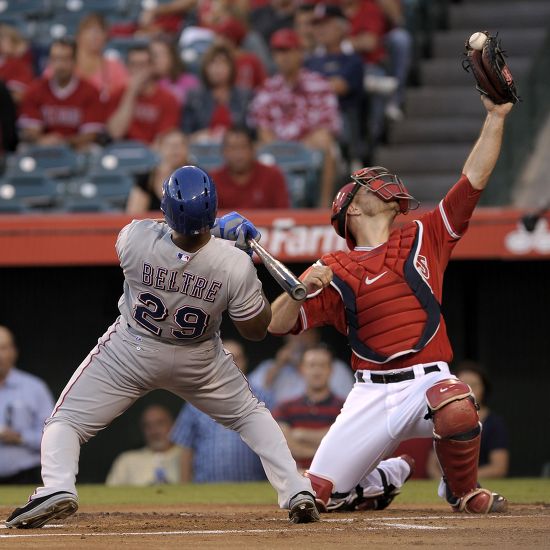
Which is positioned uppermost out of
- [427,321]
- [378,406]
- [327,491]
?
[427,321]

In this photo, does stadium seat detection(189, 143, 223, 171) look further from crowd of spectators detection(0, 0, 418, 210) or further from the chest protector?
the chest protector

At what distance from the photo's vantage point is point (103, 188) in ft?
31.2

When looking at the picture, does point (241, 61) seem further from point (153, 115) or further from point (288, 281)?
point (288, 281)

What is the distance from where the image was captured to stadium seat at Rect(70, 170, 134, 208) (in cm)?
945

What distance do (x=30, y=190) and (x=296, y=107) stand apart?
2.23m

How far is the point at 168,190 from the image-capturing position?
14.5 feet

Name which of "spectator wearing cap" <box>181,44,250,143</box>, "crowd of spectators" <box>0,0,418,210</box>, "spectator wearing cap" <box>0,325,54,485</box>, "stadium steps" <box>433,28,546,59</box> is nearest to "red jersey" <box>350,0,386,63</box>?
"crowd of spectators" <box>0,0,418,210</box>

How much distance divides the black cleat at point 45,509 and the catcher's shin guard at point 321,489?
118 cm

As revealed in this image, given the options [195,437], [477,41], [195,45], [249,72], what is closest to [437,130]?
[249,72]

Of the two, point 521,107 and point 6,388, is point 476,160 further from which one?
point 521,107

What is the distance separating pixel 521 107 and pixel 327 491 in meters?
5.39

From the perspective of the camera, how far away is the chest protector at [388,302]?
5133 mm

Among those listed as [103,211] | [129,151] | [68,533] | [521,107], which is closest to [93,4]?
[129,151]

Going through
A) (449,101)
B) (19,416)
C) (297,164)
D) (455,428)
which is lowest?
(19,416)
